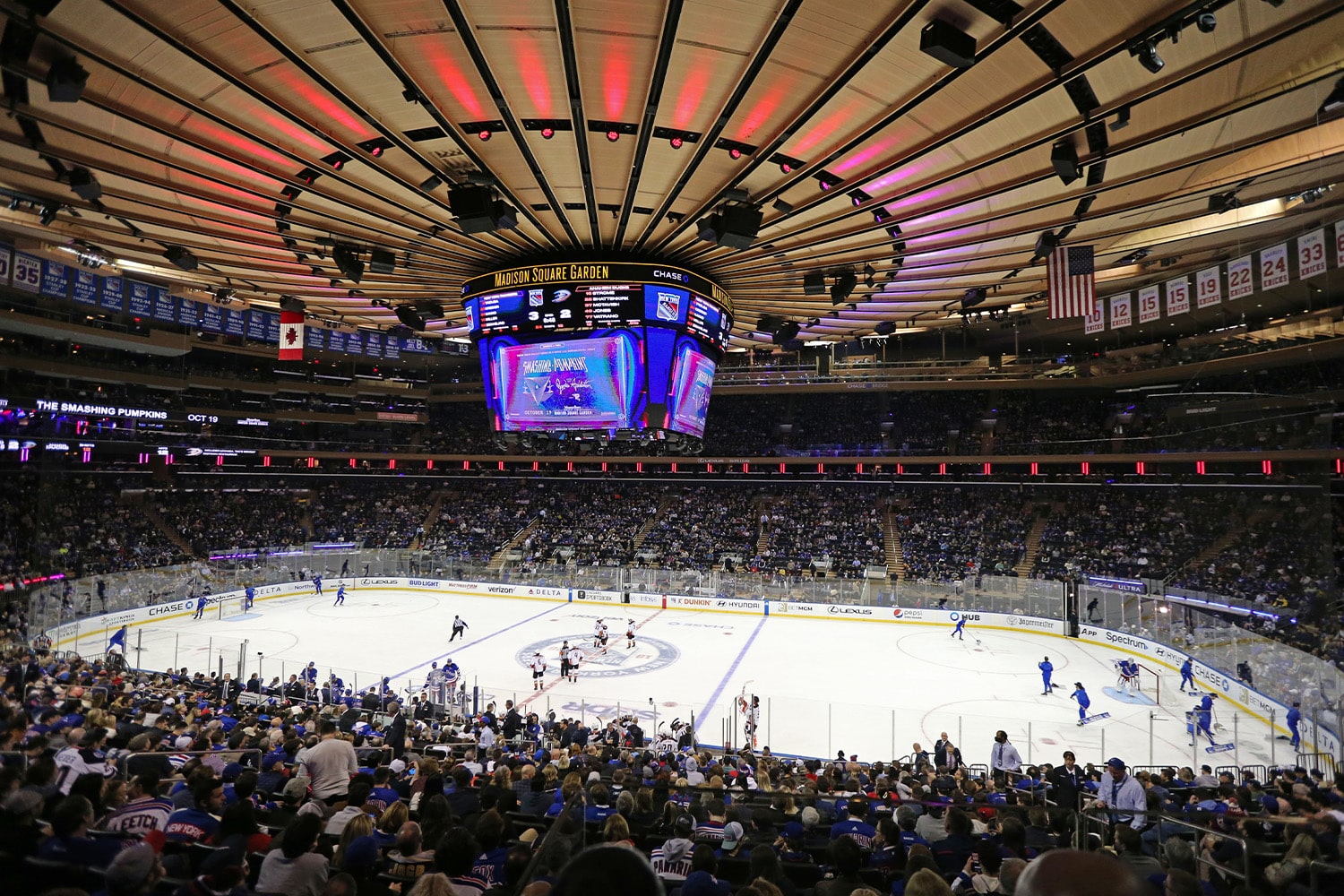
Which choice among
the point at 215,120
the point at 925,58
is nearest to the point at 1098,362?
the point at 925,58

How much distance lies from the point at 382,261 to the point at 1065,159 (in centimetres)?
1092

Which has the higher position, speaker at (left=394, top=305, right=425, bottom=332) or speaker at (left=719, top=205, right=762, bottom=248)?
speaker at (left=394, top=305, right=425, bottom=332)

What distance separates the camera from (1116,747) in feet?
48.6

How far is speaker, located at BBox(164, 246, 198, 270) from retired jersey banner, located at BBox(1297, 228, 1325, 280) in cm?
2299

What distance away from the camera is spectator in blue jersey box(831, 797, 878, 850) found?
640 centimetres

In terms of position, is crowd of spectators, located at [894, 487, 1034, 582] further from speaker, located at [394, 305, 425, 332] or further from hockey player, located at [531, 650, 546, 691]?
speaker, located at [394, 305, 425, 332]

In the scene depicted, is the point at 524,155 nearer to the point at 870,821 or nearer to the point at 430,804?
the point at 430,804

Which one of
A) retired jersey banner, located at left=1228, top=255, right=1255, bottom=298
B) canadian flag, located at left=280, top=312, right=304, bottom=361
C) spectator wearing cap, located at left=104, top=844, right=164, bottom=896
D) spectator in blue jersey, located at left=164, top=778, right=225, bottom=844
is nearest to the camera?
spectator wearing cap, located at left=104, top=844, right=164, bottom=896

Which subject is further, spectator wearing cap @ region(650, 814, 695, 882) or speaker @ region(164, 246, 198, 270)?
speaker @ region(164, 246, 198, 270)

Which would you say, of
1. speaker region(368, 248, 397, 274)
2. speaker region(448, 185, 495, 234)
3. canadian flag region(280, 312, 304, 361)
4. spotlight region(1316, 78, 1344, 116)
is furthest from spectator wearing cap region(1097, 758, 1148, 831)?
canadian flag region(280, 312, 304, 361)

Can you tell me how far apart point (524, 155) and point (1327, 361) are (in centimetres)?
2630

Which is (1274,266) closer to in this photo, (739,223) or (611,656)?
(739,223)

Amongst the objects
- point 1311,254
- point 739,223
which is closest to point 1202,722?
point 1311,254

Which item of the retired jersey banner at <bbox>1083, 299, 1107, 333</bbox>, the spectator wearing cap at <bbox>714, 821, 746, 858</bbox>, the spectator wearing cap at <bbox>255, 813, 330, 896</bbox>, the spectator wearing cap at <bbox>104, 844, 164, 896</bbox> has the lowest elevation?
the spectator wearing cap at <bbox>714, 821, 746, 858</bbox>
